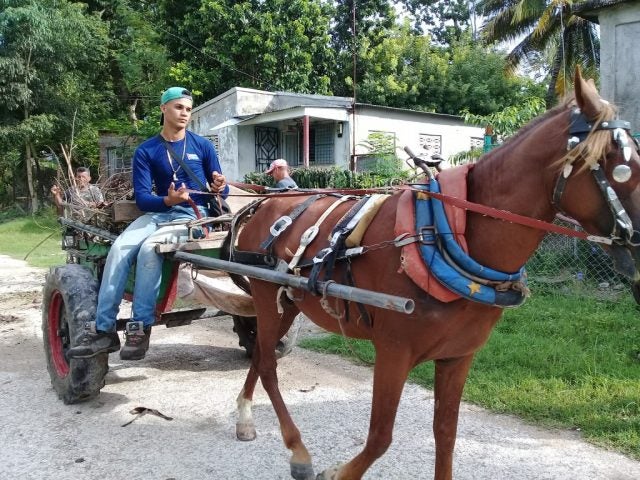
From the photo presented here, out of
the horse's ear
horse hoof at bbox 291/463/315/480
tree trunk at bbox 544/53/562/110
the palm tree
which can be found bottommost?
horse hoof at bbox 291/463/315/480

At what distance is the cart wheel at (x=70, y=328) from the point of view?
4.34 meters

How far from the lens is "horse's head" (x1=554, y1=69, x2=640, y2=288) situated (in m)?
2.10

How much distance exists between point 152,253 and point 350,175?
31.7 ft

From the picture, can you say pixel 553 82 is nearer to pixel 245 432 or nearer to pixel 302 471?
pixel 245 432

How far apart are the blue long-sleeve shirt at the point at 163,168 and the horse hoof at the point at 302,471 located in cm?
214

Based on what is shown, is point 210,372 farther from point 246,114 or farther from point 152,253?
point 246,114

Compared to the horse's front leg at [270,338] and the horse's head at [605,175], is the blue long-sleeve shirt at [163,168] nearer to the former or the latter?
the horse's front leg at [270,338]

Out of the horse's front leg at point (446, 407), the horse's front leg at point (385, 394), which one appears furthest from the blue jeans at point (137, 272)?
the horse's front leg at point (446, 407)

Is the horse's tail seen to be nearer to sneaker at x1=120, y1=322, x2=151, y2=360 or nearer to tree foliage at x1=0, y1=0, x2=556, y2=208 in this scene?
sneaker at x1=120, y1=322, x2=151, y2=360

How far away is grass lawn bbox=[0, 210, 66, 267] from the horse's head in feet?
35.8

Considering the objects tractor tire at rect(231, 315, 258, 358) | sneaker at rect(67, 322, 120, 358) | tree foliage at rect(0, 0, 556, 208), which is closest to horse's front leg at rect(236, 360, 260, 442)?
sneaker at rect(67, 322, 120, 358)

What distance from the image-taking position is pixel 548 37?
2052 cm

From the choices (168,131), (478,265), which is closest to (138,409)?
(168,131)

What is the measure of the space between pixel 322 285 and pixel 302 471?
125 cm
